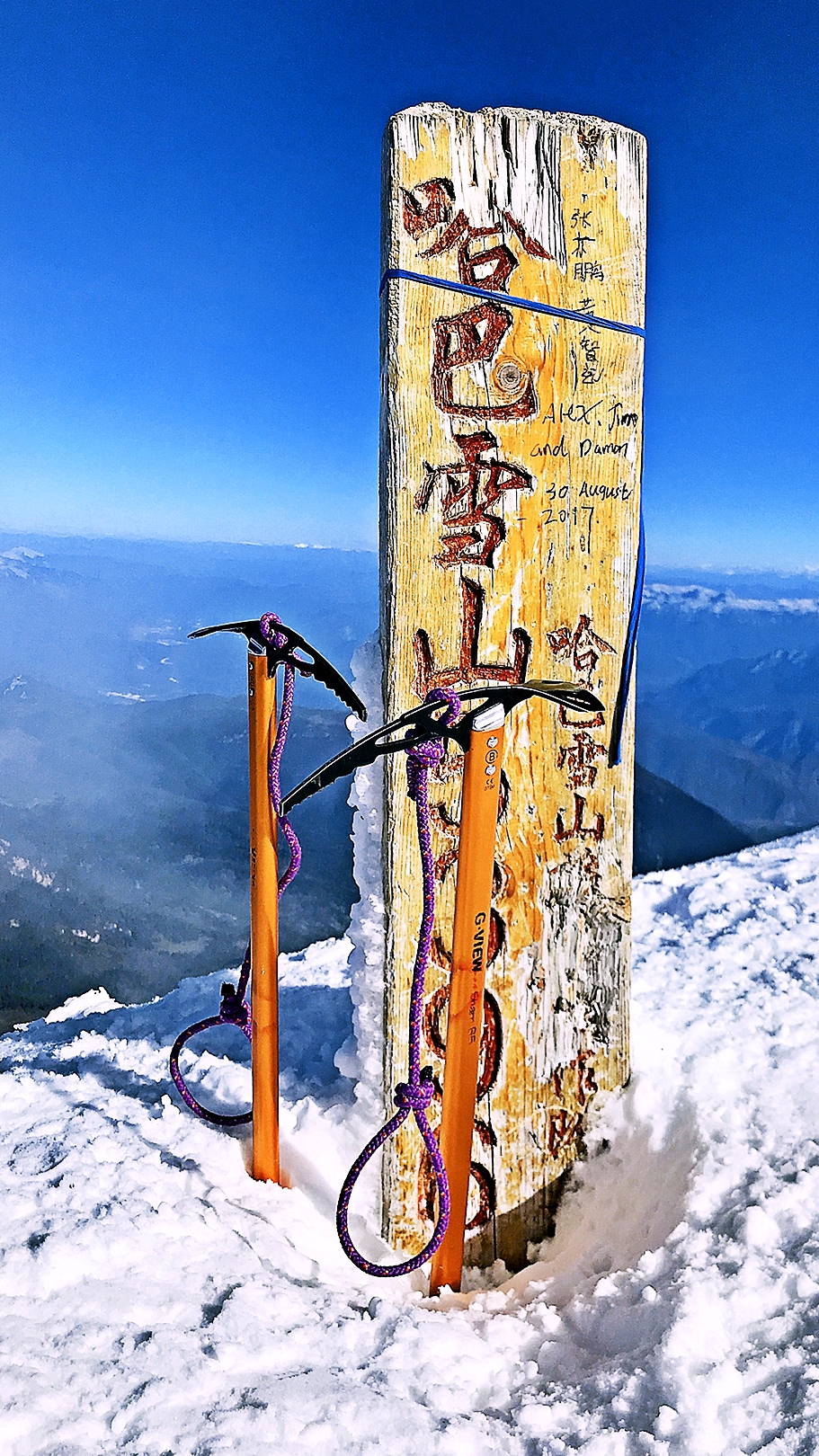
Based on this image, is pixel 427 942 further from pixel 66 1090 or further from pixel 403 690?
pixel 66 1090

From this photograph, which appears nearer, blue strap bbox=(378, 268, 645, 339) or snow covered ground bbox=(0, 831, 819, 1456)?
snow covered ground bbox=(0, 831, 819, 1456)

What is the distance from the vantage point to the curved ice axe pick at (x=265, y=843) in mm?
1585

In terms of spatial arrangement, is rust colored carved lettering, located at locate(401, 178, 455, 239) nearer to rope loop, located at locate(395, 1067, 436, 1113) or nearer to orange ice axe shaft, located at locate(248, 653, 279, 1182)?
orange ice axe shaft, located at locate(248, 653, 279, 1182)

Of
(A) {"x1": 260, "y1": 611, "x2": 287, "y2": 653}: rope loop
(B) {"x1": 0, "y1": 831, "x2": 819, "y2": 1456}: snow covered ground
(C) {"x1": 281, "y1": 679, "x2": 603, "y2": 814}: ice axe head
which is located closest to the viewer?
(B) {"x1": 0, "y1": 831, "x2": 819, "y2": 1456}: snow covered ground

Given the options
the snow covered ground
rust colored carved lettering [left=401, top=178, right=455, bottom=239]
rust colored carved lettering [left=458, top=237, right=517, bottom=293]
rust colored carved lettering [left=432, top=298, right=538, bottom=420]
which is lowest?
the snow covered ground

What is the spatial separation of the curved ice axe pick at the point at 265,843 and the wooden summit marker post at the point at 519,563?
212 mm

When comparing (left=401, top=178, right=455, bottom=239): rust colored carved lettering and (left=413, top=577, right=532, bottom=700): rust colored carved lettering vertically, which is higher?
(left=401, top=178, right=455, bottom=239): rust colored carved lettering

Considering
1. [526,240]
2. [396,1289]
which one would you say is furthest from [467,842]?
[526,240]

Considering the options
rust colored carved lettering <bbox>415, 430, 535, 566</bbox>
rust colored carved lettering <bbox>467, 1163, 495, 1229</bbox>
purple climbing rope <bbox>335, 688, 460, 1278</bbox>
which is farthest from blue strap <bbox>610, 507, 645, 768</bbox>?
rust colored carved lettering <bbox>467, 1163, 495, 1229</bbox>

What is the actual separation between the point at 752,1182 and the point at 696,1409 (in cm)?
47

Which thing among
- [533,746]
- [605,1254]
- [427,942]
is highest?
[533,746]

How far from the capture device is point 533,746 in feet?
5.70

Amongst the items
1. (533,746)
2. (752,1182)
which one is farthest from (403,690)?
(752,1182)

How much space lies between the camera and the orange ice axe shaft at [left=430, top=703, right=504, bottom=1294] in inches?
50.5
